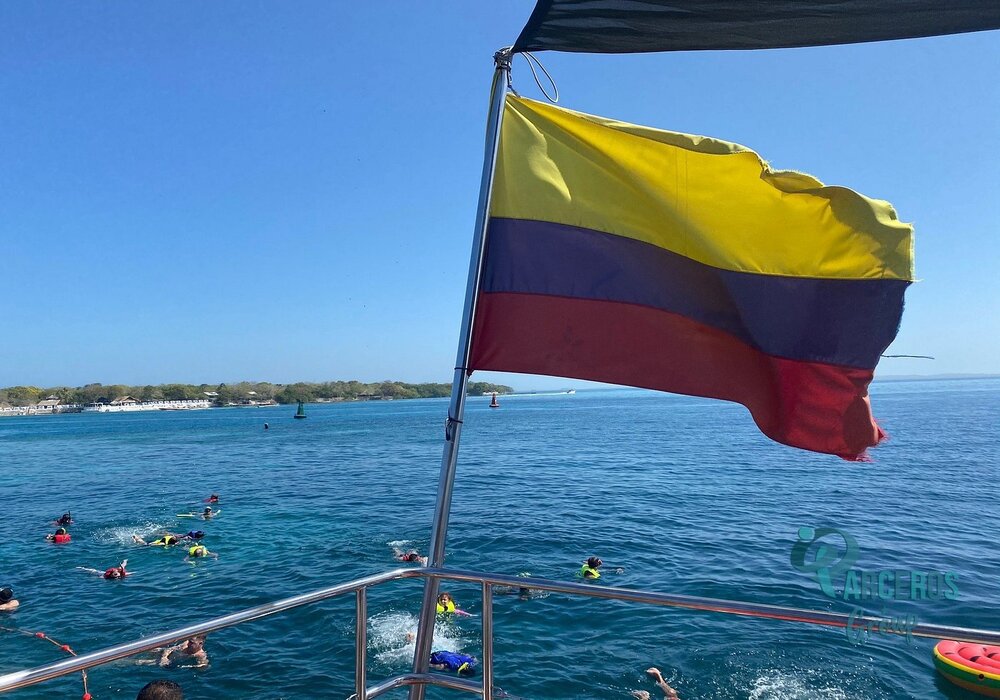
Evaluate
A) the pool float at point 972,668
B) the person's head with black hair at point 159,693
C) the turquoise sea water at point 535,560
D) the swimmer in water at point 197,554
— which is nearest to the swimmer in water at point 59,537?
the turquoise sea water at point 535,560

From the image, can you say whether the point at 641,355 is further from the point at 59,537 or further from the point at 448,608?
the point at 59,537

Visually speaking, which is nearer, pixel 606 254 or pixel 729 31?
pixel 729 31

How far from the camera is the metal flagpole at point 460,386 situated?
360 centimetres

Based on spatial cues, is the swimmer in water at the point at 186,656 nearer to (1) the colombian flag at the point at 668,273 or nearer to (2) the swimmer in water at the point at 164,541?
(2) the swimmer in water at the point at 164,541

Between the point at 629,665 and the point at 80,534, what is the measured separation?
25.2 metres

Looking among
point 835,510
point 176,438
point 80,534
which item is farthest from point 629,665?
point 176,438

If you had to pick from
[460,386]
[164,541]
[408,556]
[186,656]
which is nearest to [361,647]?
[460,386]

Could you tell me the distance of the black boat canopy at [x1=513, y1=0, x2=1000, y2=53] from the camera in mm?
3232

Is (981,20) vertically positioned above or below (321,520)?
above

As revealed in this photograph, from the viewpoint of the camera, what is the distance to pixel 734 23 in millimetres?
3629

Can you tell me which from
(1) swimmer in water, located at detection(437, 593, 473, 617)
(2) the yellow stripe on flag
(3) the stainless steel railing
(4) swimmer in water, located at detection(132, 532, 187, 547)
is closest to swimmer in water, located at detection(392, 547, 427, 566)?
(1) swimmer in water, located at detection(437, 593, 473, 617)

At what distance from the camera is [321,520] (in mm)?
29109

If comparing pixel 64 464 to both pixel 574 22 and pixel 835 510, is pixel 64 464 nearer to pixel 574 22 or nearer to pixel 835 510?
pixel 835 510

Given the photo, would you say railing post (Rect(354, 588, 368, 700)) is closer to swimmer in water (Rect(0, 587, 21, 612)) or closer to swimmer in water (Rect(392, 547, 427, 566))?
swimmer in water (Rect(392, 547, 427, 566))
